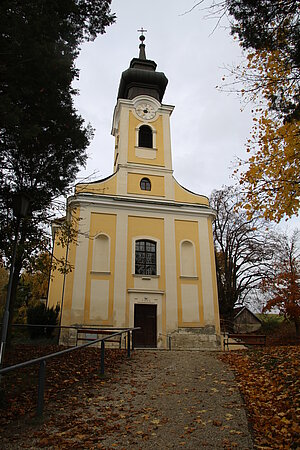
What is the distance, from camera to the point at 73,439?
14.9 feet

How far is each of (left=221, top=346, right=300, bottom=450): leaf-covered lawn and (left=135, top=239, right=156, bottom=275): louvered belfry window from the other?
9071 millimetres

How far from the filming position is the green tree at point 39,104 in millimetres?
5953

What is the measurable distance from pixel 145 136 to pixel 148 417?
18.7 m

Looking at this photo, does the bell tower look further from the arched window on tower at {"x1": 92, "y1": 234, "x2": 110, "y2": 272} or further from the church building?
the arched window on tower at {"x1": 92, "y1": 234, "x2": 110, "y2": 272}

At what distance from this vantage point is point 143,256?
18.1 m

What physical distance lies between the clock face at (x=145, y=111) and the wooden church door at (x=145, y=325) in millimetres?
12137

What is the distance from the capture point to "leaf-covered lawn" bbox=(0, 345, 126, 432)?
5773 millimetres

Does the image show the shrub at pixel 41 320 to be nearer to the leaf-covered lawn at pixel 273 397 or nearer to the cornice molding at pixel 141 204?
the cornice molding at pixel 141 204

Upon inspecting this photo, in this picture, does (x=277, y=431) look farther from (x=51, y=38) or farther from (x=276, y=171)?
(x=51, y=38)

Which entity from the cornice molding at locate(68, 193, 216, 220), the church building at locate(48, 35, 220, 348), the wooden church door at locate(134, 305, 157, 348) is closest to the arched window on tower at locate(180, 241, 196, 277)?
the church building at locate(48, 35, 220, 348)

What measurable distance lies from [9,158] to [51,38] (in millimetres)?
3481

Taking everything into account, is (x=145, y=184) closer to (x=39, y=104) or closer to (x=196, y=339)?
(x=196, y=339)

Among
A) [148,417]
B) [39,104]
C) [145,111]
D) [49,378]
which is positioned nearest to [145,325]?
[49,378]

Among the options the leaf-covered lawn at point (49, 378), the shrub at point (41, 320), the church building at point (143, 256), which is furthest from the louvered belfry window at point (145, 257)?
the leaf-covered lawn at point (49, 378)
